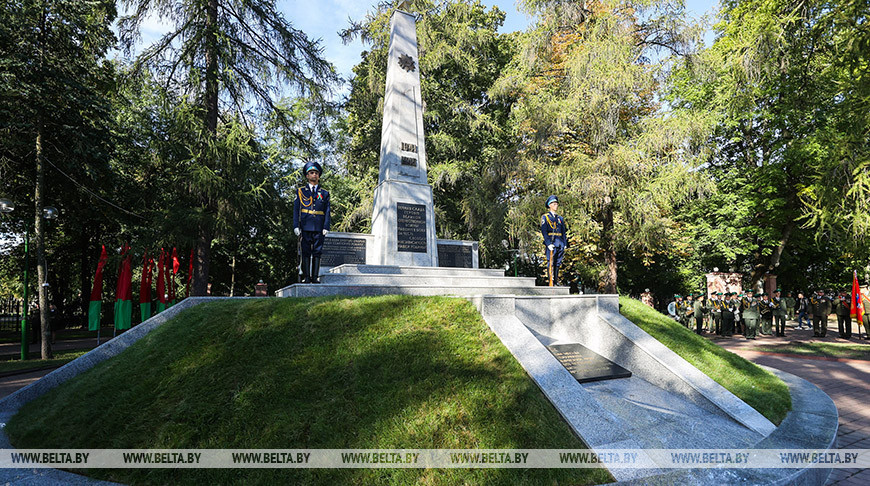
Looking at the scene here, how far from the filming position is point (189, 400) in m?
4.28

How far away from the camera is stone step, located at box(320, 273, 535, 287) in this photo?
834cm

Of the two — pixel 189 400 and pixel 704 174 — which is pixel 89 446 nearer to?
pixel 189 400

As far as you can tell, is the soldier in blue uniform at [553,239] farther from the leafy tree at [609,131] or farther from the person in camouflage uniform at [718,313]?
the person in camouflage uniform at [718,313]

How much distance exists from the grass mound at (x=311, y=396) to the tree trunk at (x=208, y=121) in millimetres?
11306

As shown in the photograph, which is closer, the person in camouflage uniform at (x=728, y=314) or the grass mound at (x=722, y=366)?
the grass mound at (x=722, y=366)

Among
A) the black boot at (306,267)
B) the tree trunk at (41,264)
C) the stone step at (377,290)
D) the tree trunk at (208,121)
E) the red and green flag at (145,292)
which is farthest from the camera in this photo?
the tree trunk at (208,121)

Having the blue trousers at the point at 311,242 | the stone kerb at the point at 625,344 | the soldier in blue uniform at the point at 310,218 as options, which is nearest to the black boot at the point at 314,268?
the soldier in blue uniform at the point at 310,218

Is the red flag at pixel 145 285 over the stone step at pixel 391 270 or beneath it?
beneath

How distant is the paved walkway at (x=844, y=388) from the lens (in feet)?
14.0

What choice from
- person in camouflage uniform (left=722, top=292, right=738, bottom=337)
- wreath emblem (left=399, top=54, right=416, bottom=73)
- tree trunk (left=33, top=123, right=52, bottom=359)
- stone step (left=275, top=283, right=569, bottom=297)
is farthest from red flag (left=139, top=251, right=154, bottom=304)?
person in camouflage uniform (left=722, top=292, right=738, bottom=337)

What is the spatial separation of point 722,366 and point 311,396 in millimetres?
6212

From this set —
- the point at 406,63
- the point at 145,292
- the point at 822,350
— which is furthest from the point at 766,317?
the point at 145,292

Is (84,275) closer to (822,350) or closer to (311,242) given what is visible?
(311,242)

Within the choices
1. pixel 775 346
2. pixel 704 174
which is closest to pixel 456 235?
pixel 704 174
